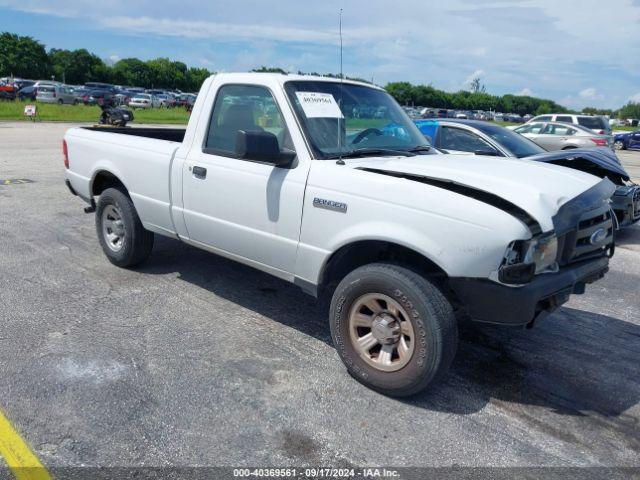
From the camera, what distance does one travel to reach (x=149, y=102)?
5056cm

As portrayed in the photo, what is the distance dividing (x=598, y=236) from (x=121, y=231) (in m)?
4.37

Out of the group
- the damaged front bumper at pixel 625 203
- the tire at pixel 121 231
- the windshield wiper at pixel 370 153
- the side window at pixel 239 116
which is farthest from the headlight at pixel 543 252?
the damaged front bumper at pixel 625 203

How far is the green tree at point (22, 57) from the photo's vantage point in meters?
86.9

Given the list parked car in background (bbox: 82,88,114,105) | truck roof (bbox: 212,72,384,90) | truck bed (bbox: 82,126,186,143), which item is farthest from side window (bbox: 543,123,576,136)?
parked car in background (bbox: 82,88,114,105)

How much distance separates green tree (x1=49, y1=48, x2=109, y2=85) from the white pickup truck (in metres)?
101

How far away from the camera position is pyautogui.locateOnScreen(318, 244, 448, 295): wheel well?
141 inches

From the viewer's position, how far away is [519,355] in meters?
4.27

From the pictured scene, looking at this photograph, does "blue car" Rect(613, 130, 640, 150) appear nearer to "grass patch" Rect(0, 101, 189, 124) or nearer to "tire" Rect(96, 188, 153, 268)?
"grass patch" Rect(0, 101, 189, 124)

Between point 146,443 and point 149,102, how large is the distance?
169ft

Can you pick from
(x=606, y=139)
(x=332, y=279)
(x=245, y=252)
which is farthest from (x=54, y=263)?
(x=606, y=139)

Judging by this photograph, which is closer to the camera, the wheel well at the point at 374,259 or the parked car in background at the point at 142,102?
the wheel well at the point at 374,259

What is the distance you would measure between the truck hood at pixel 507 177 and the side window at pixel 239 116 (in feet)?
2.57

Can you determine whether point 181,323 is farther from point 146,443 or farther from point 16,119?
point 16,119

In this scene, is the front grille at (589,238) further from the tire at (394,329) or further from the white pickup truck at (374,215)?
the tire at (394,329)
